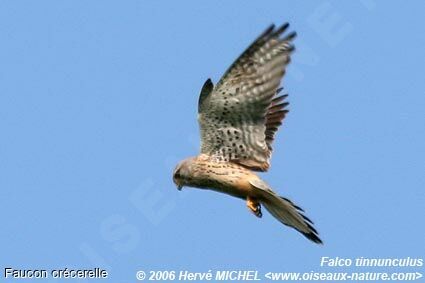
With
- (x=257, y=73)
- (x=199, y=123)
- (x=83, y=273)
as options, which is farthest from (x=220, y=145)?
(x=83, y=273)

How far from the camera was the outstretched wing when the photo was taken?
937cm

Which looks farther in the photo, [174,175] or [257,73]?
[174,175]

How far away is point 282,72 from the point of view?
9.45 m

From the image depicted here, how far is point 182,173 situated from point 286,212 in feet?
4.51

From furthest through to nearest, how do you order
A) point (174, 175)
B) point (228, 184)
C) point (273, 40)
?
point (174, 175), point (228, 184), point (273, 40)

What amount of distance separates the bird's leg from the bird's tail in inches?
2.8

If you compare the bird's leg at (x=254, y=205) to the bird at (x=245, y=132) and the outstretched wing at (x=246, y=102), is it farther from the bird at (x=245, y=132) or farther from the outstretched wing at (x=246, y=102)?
the outstretched wing at (x=246, y=102)

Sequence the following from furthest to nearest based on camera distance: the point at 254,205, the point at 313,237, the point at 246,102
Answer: the point at 254,205
the point at 313,237
the point at 246,102

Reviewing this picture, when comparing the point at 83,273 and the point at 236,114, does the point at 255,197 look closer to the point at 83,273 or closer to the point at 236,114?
the point at 236,114

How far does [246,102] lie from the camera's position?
31.6 feet

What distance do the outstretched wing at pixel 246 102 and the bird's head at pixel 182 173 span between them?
261mm

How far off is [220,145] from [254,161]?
455 mm

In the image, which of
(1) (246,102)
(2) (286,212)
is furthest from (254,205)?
(1) (246,102)

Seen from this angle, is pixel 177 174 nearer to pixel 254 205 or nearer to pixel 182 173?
pixel 182 173
